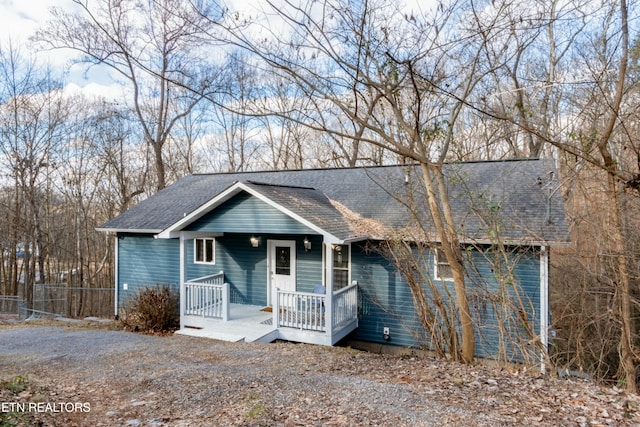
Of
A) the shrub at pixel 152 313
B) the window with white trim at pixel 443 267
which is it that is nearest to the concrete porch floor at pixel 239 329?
the shrub at pixel 152 313

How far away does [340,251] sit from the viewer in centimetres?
1024

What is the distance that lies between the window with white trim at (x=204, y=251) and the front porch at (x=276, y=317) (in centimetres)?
186

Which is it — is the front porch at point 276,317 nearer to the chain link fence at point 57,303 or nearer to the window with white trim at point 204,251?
the window with white trim at point 204,251

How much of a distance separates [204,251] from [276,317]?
405 centimetres

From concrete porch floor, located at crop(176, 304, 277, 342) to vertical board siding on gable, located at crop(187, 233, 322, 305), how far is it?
3.76 feet

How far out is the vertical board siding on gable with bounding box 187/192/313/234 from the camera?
8.98m

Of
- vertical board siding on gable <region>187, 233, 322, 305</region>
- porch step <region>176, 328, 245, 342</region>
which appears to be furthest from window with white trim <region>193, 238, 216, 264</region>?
porch step <region>176, 328, 245, 342</region>

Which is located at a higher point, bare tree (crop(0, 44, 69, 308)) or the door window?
bare tree (crop(0, 44, 69, 308))

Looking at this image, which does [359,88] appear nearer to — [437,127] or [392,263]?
[437,127]

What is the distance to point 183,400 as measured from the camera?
4.84m

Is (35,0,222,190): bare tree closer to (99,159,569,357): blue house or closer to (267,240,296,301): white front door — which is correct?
(99,159,569,357): blue house

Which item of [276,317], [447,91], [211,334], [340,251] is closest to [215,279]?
[211,334]

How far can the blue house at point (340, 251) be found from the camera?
8250mm

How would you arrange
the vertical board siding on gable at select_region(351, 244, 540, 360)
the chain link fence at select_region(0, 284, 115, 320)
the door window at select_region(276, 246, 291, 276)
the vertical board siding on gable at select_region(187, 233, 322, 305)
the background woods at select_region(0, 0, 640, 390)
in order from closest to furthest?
the background woods at select_region(0, 0, 640, 390) → the vertical board siding on gable at select_region(351, 244, 540, 360) → the vertical board siding on gable at select_region(187, 233, 322, 305) → the door window at select_region(276, 246, 291, 276) → the chain link fence at select_region(0, 284, 115, 320)
